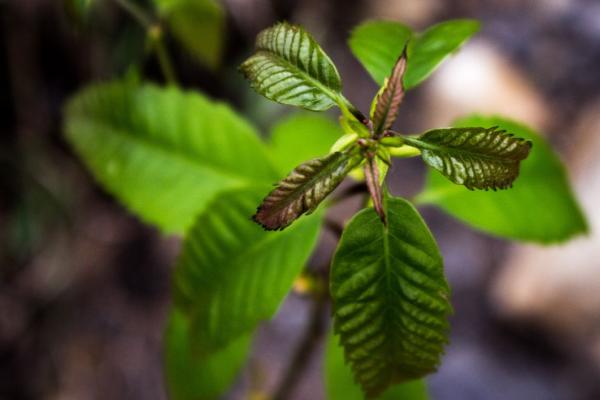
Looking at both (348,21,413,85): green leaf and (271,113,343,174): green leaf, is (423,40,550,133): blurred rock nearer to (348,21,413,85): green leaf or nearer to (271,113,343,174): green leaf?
(271,113,343,174): green leaf

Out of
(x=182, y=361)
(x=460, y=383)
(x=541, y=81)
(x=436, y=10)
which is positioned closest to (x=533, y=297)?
(x=460, y=383)

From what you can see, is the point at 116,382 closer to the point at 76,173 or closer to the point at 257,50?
the point at 76,173

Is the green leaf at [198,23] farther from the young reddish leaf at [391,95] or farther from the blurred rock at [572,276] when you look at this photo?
the blurred rock at [572,276]

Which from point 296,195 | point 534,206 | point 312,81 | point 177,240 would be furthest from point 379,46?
point 177,240

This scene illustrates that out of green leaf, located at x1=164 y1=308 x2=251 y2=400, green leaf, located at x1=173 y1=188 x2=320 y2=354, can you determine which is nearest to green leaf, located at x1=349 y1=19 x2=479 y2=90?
green leaf, located at x1=173 y1=188 x2=320 y2=354

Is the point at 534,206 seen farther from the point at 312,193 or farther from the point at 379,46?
the point at 312,193
